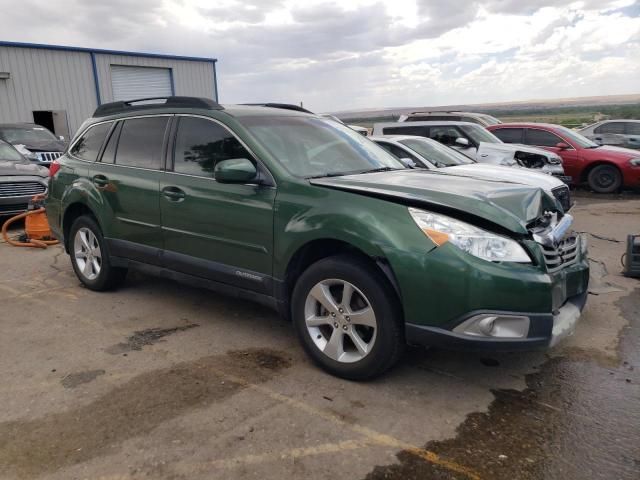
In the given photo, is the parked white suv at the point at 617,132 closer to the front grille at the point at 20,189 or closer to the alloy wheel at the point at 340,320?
the front grille at the point at 20,189

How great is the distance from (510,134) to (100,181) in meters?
11.2

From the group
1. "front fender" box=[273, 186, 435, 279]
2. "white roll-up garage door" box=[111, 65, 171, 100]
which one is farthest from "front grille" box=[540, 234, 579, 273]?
"white roll-up garage door" box=[111, 65, 171, 100]

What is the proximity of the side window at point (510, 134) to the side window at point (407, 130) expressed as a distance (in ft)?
9.12

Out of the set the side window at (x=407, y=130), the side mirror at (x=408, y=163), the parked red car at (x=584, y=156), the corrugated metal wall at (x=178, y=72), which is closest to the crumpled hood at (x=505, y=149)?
the side window at (x=407, y=130)

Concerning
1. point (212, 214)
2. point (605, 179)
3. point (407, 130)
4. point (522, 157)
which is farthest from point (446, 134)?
point (212, 214)

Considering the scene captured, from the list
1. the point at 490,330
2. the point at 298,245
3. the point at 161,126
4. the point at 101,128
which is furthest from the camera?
the point at 101,128

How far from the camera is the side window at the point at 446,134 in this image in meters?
11.8

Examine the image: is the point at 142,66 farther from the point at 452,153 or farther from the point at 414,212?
the point at 414,212

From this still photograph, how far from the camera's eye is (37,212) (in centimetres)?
774

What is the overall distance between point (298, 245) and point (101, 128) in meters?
2.87

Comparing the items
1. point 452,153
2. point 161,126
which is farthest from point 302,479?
point 452,153

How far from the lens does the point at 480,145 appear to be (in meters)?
11.3

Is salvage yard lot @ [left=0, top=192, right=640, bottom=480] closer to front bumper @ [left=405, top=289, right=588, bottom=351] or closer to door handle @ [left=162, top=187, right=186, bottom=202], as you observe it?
front bumper @ [left=405, top=289, right=588, bottom=351]

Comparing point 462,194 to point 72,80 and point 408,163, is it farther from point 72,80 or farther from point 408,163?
point 72,80
